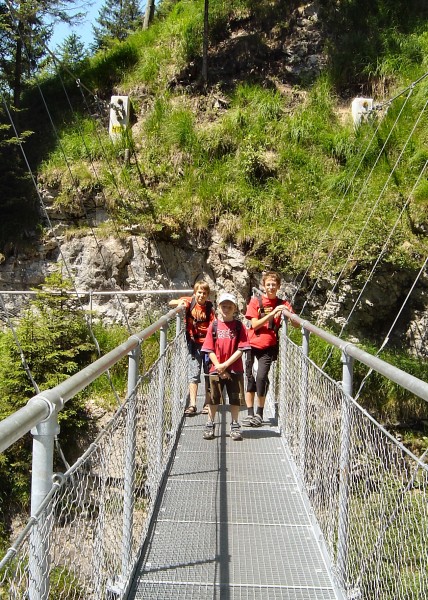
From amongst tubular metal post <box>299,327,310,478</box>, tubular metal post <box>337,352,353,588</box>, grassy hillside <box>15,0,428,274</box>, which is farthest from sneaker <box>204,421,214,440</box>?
grassy hillside <box>15,0,428,274</box>

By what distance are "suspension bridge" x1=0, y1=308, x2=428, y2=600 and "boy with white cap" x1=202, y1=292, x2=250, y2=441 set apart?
1.13 feet

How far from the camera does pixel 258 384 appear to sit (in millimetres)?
5668

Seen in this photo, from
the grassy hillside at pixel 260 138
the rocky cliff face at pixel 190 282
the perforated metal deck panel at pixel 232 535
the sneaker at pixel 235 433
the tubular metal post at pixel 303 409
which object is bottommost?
the perforated metal deck panel at pixel 232 535

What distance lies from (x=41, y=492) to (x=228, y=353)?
374 cm

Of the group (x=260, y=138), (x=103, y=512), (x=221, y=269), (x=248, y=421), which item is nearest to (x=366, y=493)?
(x=103, y=512)

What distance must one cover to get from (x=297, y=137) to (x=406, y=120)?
234 cm

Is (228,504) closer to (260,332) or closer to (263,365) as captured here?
(263,365)

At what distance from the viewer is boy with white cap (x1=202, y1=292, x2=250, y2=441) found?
528 centimetres

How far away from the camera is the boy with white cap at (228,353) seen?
208 inches

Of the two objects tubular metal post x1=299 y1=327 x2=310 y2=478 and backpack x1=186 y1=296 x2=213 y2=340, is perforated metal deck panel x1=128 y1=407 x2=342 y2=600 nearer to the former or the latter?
tubular metal post x1=299 y1=327 x2=310 y2=478

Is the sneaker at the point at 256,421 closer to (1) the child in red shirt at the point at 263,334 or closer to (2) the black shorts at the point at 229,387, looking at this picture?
(1) the child in red shirt at the point at 263,334

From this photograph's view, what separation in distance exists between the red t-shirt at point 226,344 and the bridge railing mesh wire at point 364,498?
1.17 meters

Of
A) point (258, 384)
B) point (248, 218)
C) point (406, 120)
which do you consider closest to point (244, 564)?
point (258, 384)

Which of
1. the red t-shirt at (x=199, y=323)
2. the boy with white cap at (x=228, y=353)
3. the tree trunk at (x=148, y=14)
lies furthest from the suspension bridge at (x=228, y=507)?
the tree trunk at (x=148, y=14)
